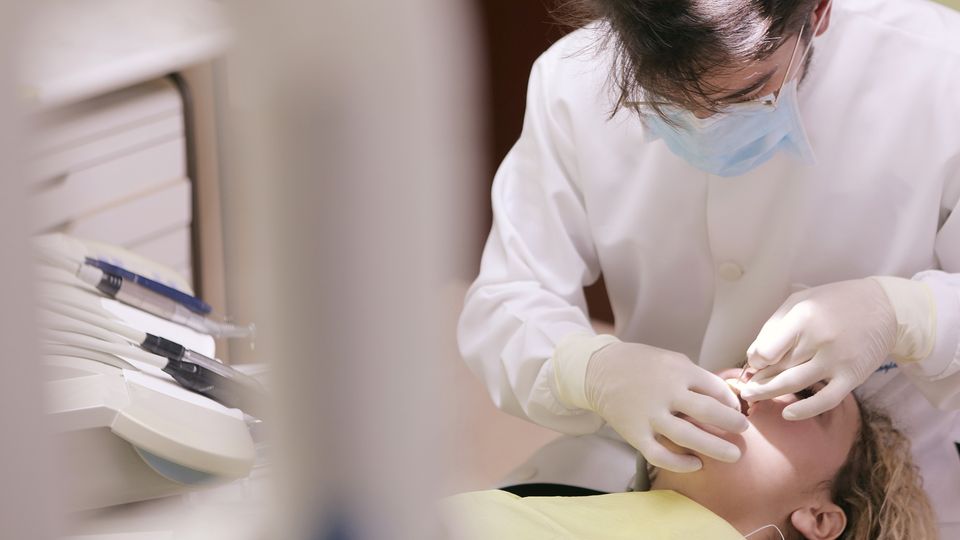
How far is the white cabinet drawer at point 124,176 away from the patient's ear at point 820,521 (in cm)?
122

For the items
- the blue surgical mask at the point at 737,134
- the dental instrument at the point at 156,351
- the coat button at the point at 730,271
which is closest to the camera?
the dental instrument at the point at 156,351

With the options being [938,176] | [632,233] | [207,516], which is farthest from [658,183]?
[207,516]

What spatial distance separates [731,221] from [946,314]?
0.91 feet

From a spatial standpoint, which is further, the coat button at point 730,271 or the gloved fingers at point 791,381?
the coat button at point 730,271

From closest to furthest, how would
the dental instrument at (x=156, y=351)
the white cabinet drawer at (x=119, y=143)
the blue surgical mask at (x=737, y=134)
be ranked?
the dental instrument at (x=156, y=351), the blue surgical mask at (x=737, y=134), the white cabinet drawer at (x=119, y=143)

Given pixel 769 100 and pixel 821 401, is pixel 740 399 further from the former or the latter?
pixel 769 100

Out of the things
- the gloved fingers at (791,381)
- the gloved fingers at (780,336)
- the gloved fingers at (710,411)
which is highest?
the gloved fingers at (780,336)

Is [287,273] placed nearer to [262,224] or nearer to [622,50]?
[262,224]

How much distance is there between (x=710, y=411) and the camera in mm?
1193

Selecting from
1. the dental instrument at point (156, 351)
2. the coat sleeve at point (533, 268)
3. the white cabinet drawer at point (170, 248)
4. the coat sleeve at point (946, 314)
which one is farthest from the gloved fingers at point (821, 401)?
the white cabinet drawer at point (170, 248)

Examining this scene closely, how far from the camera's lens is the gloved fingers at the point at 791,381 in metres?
1.20

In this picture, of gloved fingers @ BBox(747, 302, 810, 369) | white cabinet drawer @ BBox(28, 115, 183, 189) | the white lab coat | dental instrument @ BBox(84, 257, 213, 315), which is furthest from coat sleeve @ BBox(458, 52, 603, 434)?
white cabinet drawer @ BBox(28, 115, 183, 189)

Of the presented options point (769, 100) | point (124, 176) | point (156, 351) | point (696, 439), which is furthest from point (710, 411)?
point (124, 176)

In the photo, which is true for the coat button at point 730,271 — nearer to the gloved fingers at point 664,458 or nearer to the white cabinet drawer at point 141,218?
the gloved fingers at point 664,458
